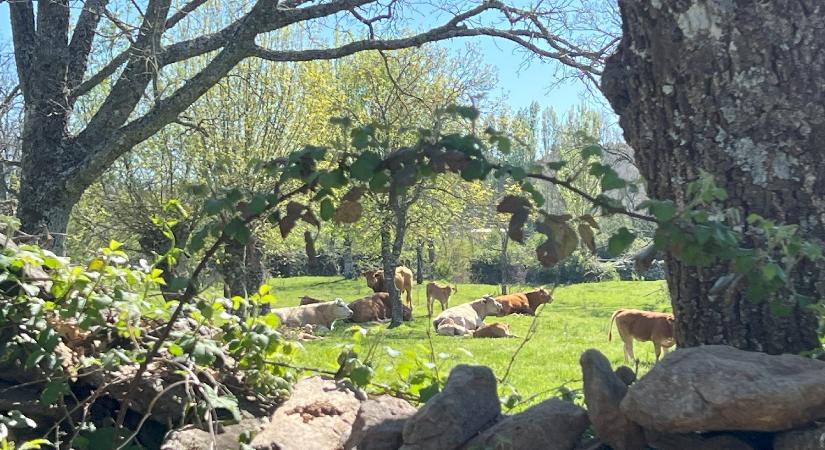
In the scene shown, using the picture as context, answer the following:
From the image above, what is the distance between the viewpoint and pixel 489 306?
Answer: 2738cm

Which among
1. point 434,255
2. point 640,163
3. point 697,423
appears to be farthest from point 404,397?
point 434,255

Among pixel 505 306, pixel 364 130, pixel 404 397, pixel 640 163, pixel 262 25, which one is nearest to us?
pixel 364 130

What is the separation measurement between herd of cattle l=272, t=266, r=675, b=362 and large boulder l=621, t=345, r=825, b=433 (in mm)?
11569

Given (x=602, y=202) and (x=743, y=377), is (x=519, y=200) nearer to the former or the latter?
(x=602, y=202)

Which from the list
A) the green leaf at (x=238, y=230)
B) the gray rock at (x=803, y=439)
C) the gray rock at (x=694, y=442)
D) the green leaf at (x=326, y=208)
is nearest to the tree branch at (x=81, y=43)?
the green leaf at (x=238, y=230)

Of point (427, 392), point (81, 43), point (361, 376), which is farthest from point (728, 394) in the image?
point (81, 43)

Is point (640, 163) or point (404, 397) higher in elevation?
point (640, 163)

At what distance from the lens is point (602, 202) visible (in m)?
2.14

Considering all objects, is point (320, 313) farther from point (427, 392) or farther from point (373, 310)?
point (427, 392)

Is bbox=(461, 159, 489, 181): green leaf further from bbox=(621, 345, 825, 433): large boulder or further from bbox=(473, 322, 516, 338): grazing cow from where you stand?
bbox=(473, 322, 516, 338): grazing cow

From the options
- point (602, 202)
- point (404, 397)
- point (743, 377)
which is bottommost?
point (404, 397)

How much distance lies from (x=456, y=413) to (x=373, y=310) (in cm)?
2563

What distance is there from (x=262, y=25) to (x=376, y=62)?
2016 cm

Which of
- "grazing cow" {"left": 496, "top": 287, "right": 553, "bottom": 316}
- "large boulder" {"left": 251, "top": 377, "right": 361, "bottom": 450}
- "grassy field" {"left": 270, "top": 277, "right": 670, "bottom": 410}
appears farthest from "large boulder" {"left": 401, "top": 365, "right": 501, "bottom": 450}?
"grazing cow" {"left": 496, "top": 287, "right": 553, "bottom": 316}
